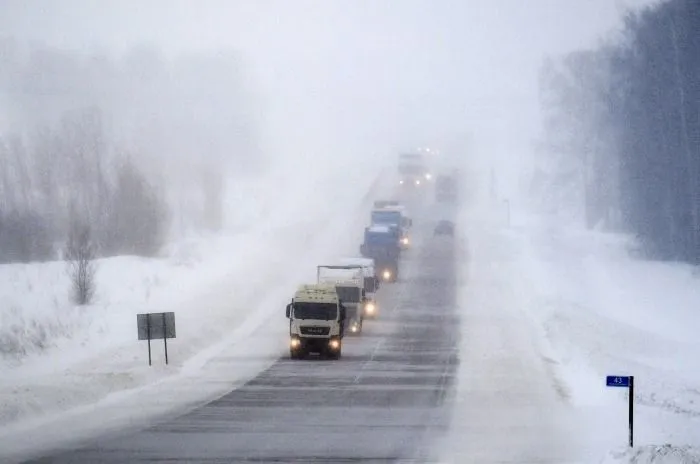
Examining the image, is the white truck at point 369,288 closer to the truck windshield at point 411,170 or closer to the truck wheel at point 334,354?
the truck wheel at point 334,354

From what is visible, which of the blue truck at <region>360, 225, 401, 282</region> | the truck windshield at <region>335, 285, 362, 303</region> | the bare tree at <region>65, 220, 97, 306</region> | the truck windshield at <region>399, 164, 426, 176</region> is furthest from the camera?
the truck windshield at <region>399, 164, 426, 176</region>

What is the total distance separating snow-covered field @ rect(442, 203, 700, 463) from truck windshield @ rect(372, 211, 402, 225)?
7057 mm

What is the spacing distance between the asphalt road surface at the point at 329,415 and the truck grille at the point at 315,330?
1112 mm

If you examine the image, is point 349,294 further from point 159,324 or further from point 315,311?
point 159,324

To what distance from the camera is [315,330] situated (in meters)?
38.4

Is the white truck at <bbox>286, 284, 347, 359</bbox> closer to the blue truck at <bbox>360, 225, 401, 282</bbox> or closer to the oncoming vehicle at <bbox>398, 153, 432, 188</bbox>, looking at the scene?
the blue truck at <bbox>360, 225, 401, 282</bbox>

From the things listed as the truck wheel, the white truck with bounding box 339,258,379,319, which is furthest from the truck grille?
the white truck with bounding box 339,258,379,319

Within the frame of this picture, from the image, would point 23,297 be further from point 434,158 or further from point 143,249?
point 434,158

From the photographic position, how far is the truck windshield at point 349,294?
4619 centimetres

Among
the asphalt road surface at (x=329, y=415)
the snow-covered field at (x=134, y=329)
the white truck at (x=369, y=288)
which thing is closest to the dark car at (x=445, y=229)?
the snow-covered field at (x=134, y=329)

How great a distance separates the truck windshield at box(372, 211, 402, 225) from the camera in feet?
250

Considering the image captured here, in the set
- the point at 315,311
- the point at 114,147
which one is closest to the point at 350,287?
the point at 315,311

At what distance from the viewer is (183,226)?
8819 cm

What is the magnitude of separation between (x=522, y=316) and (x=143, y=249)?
2974 centimetres
